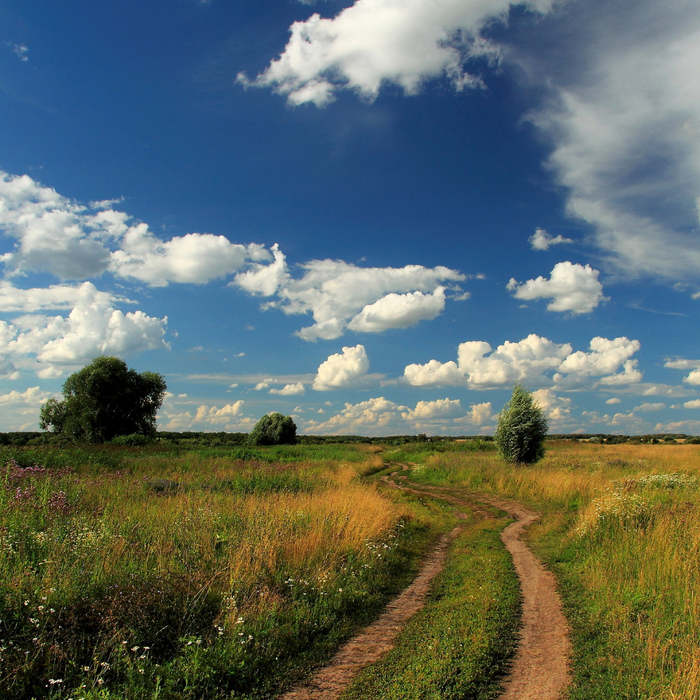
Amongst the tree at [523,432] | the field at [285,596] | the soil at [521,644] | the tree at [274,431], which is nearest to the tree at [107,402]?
the tree at [274,431]

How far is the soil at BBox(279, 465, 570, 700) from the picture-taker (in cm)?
474

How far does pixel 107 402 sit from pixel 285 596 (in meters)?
54.5

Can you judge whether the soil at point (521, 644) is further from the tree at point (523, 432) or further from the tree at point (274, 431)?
the tree at point (274, 431)

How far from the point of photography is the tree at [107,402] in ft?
169

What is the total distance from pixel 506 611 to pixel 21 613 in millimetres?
6774

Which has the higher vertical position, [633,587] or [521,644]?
[633,587]

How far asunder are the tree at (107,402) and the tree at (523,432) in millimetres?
42463

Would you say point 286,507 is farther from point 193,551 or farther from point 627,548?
point 627,548

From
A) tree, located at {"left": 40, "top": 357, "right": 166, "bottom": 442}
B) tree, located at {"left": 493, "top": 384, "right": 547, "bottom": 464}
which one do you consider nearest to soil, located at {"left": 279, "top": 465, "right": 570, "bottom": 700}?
tree, located at {"left": 493, "top": 384, "right": 547, "bottom": 464}

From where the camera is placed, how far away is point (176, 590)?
19.3ft

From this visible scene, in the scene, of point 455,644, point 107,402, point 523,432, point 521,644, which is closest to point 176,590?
point 455,644

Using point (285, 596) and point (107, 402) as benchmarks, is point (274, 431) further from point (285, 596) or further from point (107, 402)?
point (285, 596)

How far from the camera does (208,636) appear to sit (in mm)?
5297

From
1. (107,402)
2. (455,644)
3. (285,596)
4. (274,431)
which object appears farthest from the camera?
(274,431)
